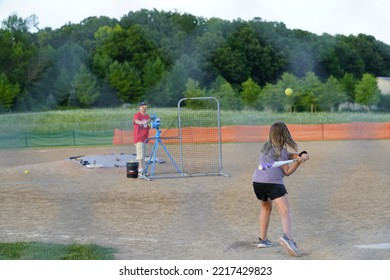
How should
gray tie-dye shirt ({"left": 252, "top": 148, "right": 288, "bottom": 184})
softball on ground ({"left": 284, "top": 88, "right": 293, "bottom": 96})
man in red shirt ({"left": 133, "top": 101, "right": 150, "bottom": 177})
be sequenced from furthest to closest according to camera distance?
1. man in red shirt ({"left": 133, "top": 101, "right": 150, "bottom": 177})
2. gray tie-dye shirt ({"left": 252, "top": 148, "right": 288, "bottom": 184})
3. softball on ground ({"left": 284, "top": 88, "right": 293, "bottom": 96})

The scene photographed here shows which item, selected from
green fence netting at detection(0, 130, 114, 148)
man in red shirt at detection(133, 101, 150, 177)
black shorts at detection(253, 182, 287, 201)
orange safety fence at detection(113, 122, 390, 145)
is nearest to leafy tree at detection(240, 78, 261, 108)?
black shorts at detection(253, 182, 287, 201)

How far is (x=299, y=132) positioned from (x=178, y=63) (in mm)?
13115

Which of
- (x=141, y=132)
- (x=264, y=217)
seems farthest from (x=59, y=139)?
(x=264, y=217)

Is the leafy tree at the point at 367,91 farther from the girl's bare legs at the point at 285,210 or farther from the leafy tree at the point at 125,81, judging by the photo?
the girl's bare legs at the point at 285,210

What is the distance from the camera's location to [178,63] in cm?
156

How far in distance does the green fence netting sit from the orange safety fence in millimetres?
620

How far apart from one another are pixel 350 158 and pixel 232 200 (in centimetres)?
456

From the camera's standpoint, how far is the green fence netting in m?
14.8

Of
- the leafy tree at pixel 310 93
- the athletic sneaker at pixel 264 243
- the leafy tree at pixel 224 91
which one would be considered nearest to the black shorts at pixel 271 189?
the athletic sneaker at pixel 264 243

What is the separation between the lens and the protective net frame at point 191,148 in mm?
6402

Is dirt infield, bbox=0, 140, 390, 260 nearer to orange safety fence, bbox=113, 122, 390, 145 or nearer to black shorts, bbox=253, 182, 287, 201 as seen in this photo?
black shorts, bbox=253, 182, 287, 201

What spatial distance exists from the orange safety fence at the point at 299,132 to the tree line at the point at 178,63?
12320mm
